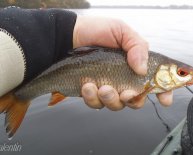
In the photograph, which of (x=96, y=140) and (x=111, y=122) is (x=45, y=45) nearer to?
(x=96, y=140)

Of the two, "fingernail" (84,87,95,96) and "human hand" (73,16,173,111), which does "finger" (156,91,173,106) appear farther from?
"fingernail" (84,87,95,96)

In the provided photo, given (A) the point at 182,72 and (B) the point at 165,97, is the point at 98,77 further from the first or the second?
(A) the point at 182,72

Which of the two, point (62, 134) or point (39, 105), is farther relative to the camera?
point (39, 105)

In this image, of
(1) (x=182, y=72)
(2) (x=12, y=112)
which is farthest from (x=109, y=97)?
(2) (x=12, y=112)

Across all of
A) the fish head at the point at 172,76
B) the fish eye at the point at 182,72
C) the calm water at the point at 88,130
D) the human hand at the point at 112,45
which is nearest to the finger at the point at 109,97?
the human hand at the point at 112,45

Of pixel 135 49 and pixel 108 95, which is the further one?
pixel 135 49

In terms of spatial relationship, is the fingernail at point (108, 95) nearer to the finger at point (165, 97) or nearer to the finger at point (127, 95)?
the finger at point (127, 95)

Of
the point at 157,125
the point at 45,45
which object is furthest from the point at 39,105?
the point at 45,45

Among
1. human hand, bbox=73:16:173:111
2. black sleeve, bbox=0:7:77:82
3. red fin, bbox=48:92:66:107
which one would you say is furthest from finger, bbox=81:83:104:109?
black sleeve, bbox=0:7:77:82
